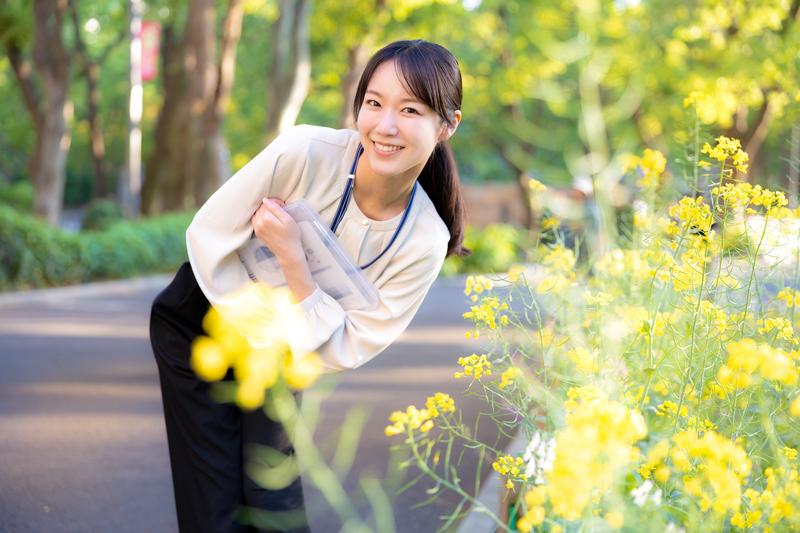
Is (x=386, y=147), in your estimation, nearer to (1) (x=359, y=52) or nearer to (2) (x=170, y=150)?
(1) (x=359, y=52)

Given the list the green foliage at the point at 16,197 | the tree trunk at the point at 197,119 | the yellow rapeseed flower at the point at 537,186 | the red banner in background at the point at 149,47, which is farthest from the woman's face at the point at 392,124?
the green foliage at the point at 16,197

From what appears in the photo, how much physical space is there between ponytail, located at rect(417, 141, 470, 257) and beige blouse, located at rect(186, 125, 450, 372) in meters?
0.13

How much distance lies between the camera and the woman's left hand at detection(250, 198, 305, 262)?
9.80ft

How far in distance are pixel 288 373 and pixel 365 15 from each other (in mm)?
20614

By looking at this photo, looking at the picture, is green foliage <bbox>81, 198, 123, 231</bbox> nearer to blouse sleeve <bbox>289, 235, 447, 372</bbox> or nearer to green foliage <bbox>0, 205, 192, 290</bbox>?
green foliage <bbox>0, 205, 192, 290</bbox>

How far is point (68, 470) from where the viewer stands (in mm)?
5707

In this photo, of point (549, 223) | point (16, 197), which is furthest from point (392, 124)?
point (16, 197)

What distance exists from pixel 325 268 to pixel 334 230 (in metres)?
0.12

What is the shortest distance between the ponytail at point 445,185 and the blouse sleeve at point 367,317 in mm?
189

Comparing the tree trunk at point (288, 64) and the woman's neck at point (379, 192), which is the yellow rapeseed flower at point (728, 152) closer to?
the woman's neck at point (379, 192)

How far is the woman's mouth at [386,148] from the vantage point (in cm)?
300

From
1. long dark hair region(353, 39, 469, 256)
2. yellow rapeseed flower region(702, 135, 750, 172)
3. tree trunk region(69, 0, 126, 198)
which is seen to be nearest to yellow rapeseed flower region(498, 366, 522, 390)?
long dark hair region(353, 39, 469, 256)

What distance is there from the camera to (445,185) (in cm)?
340

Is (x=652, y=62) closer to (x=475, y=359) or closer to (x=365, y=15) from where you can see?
(x=365, y=15)
